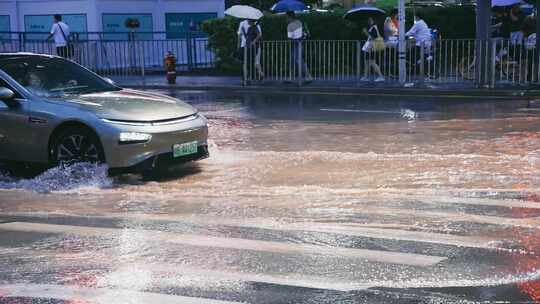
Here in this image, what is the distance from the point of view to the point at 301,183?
361 inches

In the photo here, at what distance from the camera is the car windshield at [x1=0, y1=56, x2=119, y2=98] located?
991 centimetres

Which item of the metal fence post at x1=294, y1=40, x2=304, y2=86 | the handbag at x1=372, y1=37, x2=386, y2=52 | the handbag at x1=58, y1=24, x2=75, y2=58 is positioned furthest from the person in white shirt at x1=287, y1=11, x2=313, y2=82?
the handbag at x1=58, y1=24, x2=75, y2=58

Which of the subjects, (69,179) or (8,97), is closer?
(69,179)

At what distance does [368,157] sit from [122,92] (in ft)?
10.7

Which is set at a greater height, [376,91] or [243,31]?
[243,31]

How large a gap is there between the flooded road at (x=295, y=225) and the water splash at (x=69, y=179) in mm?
17

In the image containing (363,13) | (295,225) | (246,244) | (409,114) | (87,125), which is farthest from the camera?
(363,13)

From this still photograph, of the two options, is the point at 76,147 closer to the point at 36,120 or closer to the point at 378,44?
the point at 36,120

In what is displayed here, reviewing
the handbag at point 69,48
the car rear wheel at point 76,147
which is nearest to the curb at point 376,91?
the handbag at point 69,48

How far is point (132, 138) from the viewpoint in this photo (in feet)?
30.0

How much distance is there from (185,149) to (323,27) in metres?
14.0

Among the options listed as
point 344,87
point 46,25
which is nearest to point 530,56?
point 344,87

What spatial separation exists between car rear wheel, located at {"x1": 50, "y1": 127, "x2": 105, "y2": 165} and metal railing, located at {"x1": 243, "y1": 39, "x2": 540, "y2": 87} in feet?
38.0

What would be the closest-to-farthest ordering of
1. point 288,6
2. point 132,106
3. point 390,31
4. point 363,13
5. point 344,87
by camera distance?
1. point 132,106
2. point 344,87
3. point 390,31
4. point 363,13
5. point 288,6
